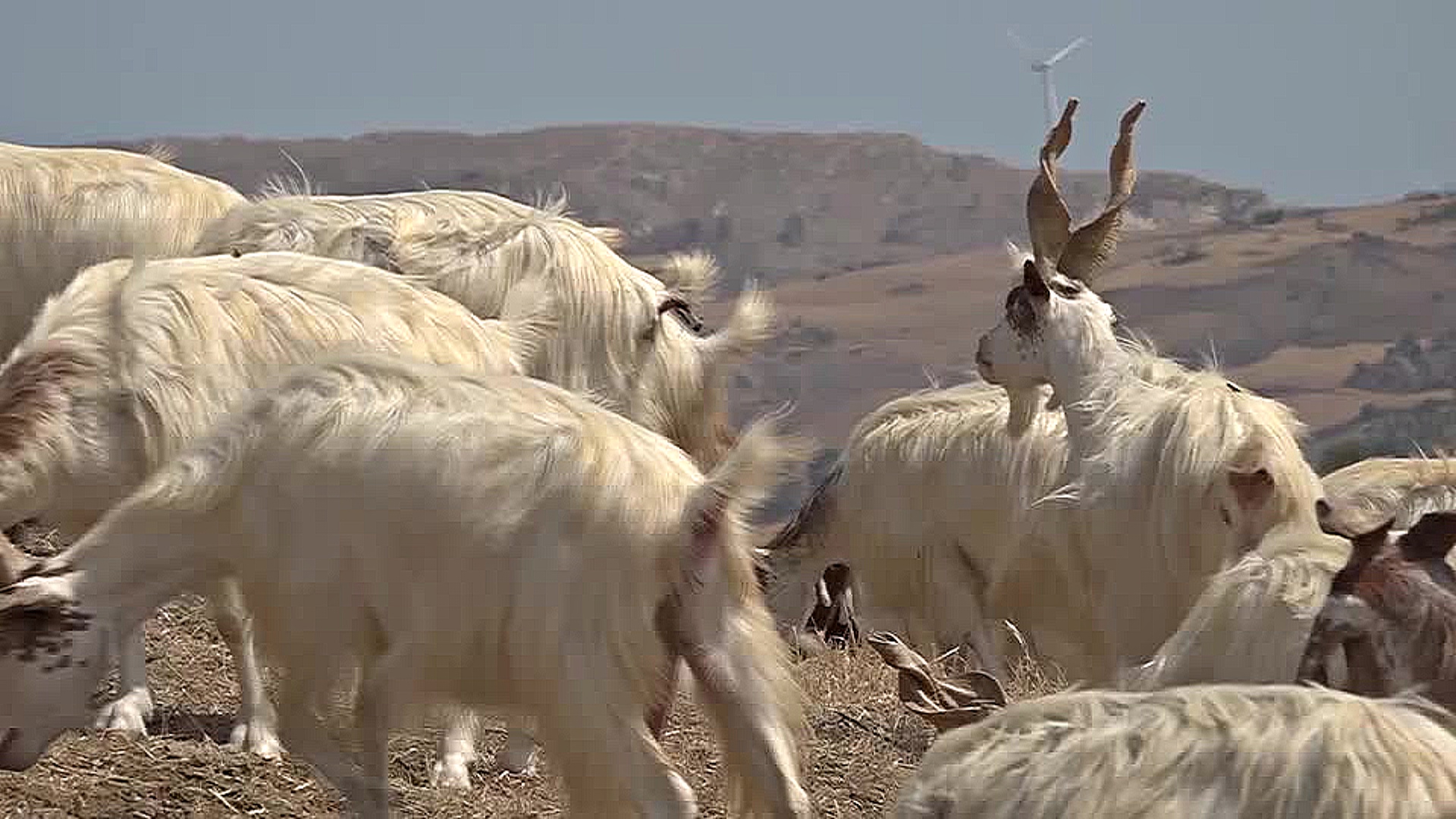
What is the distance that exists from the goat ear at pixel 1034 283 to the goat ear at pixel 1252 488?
141cm

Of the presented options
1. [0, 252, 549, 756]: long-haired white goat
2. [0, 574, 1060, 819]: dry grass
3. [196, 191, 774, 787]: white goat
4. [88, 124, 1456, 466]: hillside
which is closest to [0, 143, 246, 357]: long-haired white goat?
[196, 191, 774, 787]: white goat

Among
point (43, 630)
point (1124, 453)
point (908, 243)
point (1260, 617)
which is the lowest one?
point (908, 243)

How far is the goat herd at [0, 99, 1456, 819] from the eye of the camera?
17.5 ft

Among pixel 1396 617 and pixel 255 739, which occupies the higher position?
pixel 1396 617

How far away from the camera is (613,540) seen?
7.27 m

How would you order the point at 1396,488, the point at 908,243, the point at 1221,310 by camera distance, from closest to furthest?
1. the point at 1396,488
2. the point at 1221,310
3. the point at 908,243

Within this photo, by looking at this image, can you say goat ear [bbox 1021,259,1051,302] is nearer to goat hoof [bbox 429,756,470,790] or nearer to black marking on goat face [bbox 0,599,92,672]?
goat hoof [bbox 429,756,470,790]

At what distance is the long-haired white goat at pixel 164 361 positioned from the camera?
29.8ft

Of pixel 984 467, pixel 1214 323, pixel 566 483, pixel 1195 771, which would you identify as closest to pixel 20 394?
pixel 566 483

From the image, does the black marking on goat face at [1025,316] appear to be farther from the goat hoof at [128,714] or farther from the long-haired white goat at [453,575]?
the goat hoof at [128,714]

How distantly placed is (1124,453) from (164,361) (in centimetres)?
308

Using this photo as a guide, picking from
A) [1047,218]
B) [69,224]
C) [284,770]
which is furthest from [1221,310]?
[284,770]

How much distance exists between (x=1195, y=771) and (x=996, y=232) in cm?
10793

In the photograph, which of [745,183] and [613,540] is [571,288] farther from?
[745,183]
